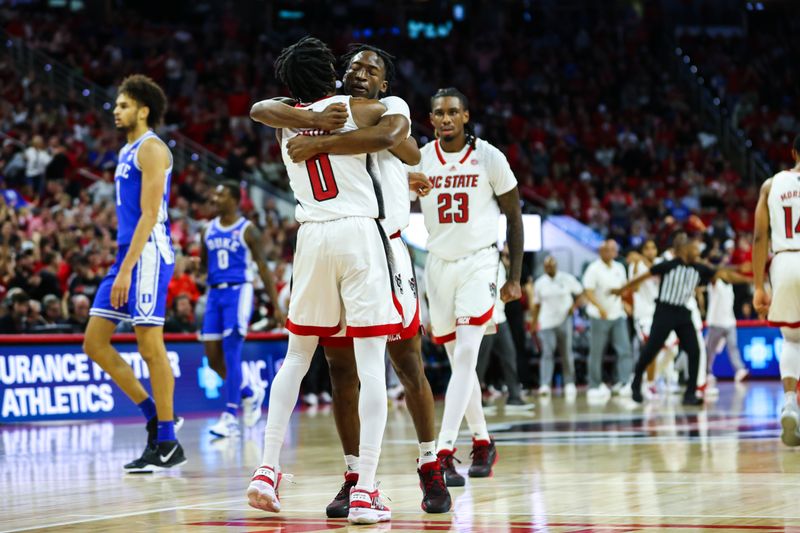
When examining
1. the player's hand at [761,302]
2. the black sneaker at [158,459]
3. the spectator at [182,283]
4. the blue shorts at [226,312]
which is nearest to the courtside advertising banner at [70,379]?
the blue shorts at [226,312]

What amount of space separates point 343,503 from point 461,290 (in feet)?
6.40

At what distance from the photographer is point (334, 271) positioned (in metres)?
5.57

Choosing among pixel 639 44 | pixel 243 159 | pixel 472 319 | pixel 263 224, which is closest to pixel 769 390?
pixel 263 224

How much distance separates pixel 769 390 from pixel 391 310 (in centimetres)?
1375

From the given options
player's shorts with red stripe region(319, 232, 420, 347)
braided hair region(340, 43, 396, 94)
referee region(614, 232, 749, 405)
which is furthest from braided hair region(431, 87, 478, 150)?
referee region(614, 232, 749, 405)

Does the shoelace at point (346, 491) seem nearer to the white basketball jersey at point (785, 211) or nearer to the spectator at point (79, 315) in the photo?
the white basketball jersey at point (785, 211)

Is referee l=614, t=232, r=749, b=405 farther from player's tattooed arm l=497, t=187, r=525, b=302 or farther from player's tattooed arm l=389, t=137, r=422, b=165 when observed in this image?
player's tattooed arm l=389, t=137, r=422, b=165

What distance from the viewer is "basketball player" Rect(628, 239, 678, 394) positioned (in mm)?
17578

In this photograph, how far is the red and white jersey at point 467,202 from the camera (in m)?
7.39

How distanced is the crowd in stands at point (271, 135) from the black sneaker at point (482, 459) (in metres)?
7.85

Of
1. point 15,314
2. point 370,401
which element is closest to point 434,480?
point 370,401

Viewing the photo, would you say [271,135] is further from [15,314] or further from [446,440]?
[446,440]

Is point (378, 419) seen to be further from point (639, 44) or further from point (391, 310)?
point (639, 44)

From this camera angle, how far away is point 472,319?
7.18 metres
